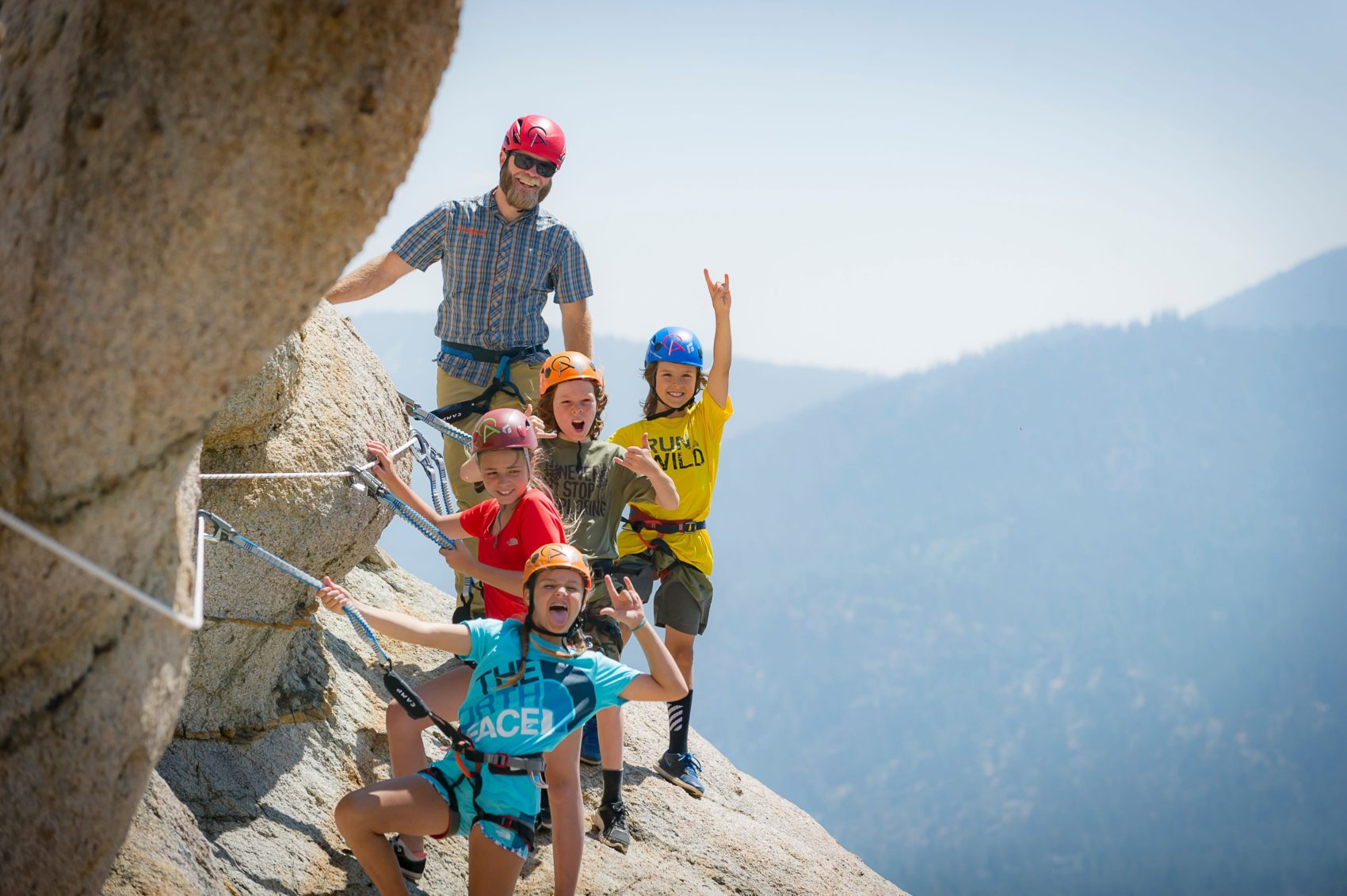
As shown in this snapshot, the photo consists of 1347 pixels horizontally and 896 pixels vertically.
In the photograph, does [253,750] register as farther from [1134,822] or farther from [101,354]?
[1134,822]

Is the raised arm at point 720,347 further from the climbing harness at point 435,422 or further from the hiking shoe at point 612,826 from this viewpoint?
the hiking shoe at point 612,826

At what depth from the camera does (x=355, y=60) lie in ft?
10.2

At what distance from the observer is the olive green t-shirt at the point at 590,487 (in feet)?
22.4

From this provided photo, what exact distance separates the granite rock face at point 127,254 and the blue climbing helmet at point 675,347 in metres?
4.40

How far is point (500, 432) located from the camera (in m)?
5.79

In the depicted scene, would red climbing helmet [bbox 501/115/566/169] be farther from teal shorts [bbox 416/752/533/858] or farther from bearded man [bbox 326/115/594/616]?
teal shorts [bbox 416/752/533/858]

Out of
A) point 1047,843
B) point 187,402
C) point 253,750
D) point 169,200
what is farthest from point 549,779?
point 1047,843

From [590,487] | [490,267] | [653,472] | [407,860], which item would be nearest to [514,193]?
[490,267]

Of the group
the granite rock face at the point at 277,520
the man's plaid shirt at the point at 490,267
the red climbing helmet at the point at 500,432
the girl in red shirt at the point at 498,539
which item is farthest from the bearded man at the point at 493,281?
the red climbing helmet at the point at 500,432

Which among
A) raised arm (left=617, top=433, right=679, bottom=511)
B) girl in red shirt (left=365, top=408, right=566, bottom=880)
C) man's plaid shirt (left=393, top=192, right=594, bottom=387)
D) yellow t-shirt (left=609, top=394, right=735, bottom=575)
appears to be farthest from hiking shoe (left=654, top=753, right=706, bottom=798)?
man's plaid shirt (left=393, top=192, right=594, bottom=387)

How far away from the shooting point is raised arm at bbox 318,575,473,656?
4742 mm

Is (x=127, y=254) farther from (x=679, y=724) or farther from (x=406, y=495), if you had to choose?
(x=679, y=724)

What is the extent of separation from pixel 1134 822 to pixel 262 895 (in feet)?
673

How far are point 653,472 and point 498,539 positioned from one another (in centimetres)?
113
